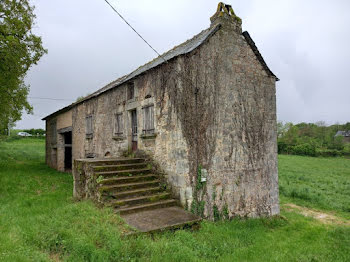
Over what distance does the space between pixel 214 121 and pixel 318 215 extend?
6706 mm

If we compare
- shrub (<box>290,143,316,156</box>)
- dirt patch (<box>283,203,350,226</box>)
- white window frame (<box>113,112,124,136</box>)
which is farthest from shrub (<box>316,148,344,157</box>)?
white window frame (<box>113,112,124,136</box>)

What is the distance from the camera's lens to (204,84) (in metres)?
7.76

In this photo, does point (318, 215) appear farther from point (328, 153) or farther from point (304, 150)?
point (328, 153)

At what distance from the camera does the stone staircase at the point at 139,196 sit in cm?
609

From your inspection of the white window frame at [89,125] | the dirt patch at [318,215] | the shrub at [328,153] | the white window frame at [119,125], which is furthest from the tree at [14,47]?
the shrub at [328,153]

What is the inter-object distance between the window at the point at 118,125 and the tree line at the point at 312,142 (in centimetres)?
3994

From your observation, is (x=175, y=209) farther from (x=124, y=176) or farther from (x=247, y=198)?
(x=247, y=198)

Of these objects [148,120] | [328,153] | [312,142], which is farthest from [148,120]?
[312,142]

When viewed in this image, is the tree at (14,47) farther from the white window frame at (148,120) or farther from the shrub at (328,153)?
the shrub at (328,153)

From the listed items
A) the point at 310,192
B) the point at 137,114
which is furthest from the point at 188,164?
the point at 310,192

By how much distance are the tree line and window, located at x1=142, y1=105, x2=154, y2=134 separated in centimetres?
4077

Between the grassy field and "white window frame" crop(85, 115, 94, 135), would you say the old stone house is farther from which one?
"white window frame" crop(85, 115, 94, 135)

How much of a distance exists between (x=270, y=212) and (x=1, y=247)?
26.4 feet

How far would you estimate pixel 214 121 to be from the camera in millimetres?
7844
